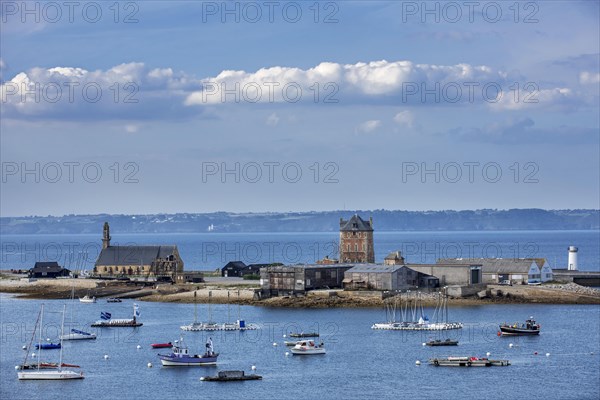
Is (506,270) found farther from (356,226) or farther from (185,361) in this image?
(185,361)

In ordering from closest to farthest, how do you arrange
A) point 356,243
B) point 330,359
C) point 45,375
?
point 45,375
point 330,359
point 356,243

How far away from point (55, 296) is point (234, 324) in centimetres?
3319

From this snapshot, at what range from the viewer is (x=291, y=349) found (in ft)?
230

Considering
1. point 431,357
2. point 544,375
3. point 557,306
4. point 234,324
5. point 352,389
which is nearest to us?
point 352,389

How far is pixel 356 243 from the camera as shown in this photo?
117 m

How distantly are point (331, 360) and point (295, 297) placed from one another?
31400mm

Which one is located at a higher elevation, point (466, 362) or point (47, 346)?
point (47, 346)

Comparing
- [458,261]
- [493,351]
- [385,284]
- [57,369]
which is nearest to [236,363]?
[57,369]

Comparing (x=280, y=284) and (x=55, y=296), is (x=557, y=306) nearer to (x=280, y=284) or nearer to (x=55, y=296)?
(x=280, y=284)

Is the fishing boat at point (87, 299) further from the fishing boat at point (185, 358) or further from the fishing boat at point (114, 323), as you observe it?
the fishing boat at point (185, 358)

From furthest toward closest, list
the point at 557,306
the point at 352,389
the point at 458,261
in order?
the point at 458,261 < the point at 557,306 < the point at 352,389

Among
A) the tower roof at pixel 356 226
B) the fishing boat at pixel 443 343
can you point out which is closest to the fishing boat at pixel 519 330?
the fishing boat at pixel 443 343

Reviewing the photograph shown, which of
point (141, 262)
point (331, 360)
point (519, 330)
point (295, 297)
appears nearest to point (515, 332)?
point (519, 330)

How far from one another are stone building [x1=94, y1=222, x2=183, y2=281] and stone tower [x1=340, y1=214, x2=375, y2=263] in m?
17.2
